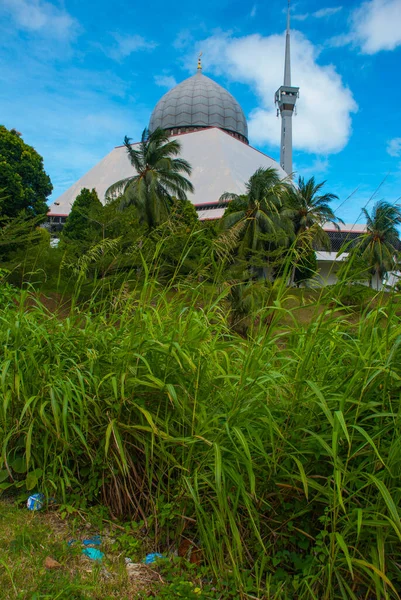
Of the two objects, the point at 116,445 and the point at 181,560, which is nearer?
the point at 181,560

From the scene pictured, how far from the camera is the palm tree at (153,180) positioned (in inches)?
995

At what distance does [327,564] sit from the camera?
6.56 feet

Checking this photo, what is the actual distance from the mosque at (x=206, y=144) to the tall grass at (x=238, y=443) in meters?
41.1

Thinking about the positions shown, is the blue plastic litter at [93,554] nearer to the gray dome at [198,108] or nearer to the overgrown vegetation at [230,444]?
the overgrown vegetation at [230,444]

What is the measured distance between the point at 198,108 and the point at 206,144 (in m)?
8.15

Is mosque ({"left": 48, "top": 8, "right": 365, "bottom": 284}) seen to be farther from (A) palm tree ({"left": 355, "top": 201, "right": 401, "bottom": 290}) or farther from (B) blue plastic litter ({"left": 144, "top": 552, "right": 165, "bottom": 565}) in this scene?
(B) blue plastic litter ({"left": 144, "top": 552, "right": 165, "bottom": 565})

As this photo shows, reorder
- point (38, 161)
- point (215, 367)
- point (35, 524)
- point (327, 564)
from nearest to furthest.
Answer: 1. point (327, 564)
2. point (35, 524)
3. point (215, 367)
4. point (38, 161)

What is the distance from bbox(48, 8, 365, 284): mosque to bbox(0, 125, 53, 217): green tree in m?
13.4

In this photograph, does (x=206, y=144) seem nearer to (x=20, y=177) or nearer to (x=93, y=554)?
(x=20, y=177)

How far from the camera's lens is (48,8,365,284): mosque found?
153ft

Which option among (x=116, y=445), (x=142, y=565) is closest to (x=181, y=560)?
(x=142, y=565)

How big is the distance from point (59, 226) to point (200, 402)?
4625 centimetres

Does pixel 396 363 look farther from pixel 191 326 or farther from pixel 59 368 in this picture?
pixel 59 368

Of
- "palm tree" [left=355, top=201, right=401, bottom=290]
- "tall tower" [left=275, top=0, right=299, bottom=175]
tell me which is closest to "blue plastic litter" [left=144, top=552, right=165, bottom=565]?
"palm tree" [left=355, top=201, right=401, bottom=290]
